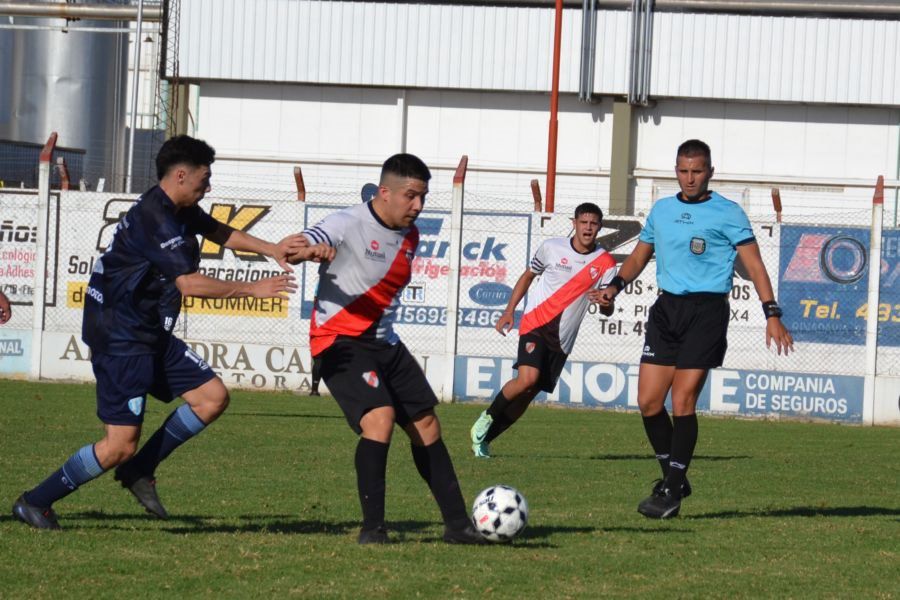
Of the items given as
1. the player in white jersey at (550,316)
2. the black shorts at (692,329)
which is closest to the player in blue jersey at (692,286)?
the black shorts at (692,329)

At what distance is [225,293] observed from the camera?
6785mm

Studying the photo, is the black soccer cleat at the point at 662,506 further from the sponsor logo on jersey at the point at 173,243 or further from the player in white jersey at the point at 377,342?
the sponsor logo on jersey at the point at 173,243

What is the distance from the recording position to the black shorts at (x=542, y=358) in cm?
1186

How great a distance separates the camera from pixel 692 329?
8.49m

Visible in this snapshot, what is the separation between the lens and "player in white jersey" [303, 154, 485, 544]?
6840mm

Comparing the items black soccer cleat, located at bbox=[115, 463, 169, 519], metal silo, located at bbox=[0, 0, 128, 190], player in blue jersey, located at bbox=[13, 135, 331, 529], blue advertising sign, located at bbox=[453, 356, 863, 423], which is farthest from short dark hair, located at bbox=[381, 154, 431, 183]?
metal silo, located at bbox=[0, 0, 128, 190]

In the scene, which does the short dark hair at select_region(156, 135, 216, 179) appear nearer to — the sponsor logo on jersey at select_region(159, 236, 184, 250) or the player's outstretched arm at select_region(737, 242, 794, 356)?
the sponsor logo on jersey at select_region(159, 236, 184, 250)

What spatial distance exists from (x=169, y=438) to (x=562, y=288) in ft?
17.0

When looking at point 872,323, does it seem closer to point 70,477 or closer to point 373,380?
point 373,380

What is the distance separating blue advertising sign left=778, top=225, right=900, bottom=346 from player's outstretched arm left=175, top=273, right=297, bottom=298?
1256 centimetres

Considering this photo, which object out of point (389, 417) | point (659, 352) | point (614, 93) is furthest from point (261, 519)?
point (614, 93)

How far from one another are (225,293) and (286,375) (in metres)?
12.4

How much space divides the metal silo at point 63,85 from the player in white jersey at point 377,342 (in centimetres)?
3376

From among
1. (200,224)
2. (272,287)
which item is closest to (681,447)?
(272,287)
